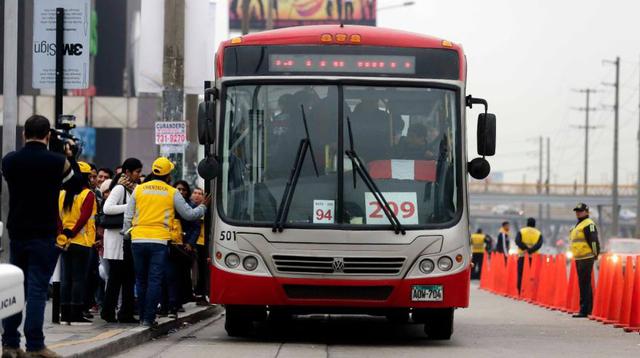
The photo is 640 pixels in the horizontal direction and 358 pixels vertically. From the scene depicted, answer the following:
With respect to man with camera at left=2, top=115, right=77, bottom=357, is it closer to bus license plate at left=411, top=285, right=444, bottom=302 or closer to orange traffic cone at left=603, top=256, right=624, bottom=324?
bus license plate at left=411, top=285, right=444, bottom=302

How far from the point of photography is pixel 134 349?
13938mm

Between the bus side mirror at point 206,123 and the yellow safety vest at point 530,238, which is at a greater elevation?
the bus side mirror at point 206,123

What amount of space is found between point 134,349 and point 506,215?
173 metres

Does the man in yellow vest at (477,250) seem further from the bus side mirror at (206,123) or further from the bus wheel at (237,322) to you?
the bus side mirror at (206,123)

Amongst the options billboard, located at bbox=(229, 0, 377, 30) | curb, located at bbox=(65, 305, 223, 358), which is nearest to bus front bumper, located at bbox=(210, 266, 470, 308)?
curb, located at bbox=(65, 305, 223, 358)

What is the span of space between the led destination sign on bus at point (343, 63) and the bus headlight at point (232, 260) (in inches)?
79.1

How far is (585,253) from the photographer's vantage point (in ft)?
71.7

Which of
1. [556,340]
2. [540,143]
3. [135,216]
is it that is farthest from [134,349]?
[540,143]

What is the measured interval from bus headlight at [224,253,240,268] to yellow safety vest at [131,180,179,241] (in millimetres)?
660

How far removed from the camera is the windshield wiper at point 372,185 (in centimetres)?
1495

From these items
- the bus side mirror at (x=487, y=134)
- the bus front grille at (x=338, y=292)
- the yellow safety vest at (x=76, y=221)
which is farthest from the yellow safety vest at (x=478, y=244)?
the yellow safety vest at (x=76, y=221)

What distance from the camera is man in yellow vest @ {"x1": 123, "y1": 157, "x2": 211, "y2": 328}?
49.3ft

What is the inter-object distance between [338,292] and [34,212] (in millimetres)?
4746

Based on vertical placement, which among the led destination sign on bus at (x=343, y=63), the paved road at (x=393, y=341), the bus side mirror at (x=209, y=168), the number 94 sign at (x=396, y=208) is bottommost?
the paved road at (x=393, y=341)
